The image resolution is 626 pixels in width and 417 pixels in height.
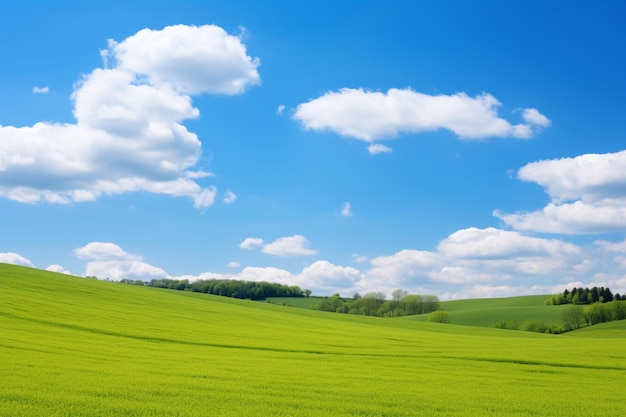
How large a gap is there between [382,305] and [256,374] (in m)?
107

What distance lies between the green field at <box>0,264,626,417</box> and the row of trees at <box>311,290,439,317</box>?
85.6 metres

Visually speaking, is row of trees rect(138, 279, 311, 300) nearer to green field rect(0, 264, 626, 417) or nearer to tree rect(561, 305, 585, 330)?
tree rect(561, 305, 585, 330)

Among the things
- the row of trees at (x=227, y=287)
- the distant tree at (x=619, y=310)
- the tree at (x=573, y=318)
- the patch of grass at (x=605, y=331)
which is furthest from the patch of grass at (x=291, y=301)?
the distant tree at (x=619, y=310)

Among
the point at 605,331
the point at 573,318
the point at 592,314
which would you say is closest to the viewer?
the point at 605,331

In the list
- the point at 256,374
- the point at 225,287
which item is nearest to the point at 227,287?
the point at 225,287

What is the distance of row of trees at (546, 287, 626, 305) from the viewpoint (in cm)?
11500

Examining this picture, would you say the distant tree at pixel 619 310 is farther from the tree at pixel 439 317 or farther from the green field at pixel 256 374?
the green field at pixel 256 374

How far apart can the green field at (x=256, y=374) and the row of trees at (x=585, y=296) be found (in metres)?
97.0

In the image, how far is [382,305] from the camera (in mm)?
120875

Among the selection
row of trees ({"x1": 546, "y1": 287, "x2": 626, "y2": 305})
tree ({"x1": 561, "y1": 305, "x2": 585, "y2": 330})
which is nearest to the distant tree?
tree ({"x1": 561, "y1": 305, "x2": 585, "y2": 330})

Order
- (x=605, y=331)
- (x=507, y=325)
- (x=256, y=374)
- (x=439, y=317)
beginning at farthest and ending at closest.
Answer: (x=439, y=317) → (x=507, y=325) → (x=605, y=331) → (x=256, y=374)

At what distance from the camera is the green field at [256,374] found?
12.4m

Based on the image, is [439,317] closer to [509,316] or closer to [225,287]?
[509,316]

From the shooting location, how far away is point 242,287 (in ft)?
419
